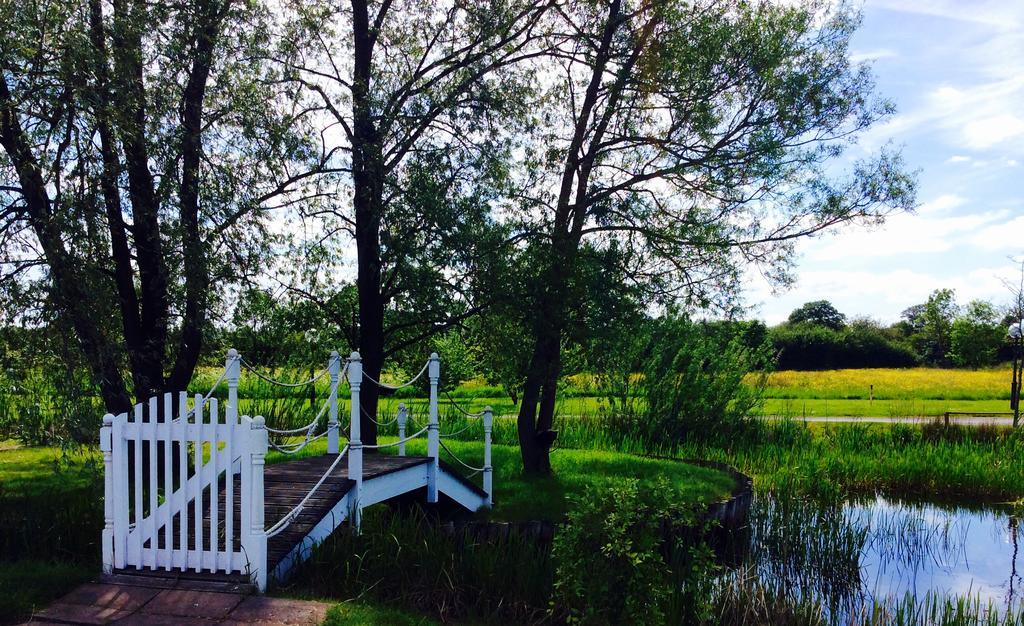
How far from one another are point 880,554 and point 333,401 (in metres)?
8.33

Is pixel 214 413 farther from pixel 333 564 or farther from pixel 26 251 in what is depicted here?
pixel 26 251

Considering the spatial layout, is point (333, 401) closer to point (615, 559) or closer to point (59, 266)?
point (59, 266)

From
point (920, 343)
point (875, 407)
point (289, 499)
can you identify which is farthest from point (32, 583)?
→ point (920, 343)

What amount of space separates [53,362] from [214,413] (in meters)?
4.06

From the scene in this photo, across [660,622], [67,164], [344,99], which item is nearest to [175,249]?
[67,164]

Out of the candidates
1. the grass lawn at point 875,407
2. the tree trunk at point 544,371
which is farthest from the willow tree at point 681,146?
the grass lawn at point 875,407

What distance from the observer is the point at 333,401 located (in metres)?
10.1

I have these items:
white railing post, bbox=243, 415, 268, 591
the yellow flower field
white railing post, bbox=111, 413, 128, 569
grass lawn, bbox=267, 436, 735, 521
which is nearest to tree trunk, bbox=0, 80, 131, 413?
white railing post, bbox=111, 413, 128, 569

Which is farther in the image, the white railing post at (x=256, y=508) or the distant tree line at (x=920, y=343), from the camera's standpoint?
the distant tree line at (x=920, y=343)

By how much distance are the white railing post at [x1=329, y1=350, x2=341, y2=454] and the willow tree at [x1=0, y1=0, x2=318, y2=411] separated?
2.23 meters

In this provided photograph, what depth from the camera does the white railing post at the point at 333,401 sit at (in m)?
9.78

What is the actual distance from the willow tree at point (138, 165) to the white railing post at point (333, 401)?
2.23 m

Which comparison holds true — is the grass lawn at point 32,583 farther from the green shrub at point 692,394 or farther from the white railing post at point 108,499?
the green shrub at point 692,394

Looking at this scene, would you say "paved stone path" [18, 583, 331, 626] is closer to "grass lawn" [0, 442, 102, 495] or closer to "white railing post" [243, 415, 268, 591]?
"white railing post" [243, 415, 268, 591]
